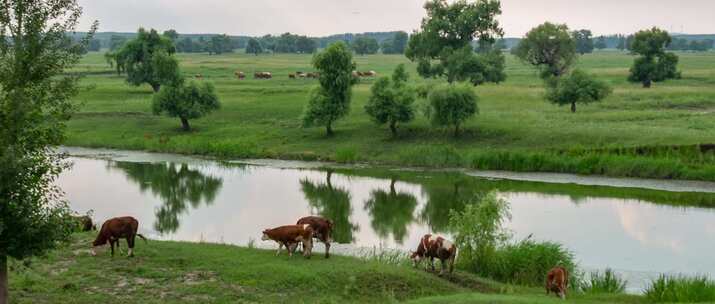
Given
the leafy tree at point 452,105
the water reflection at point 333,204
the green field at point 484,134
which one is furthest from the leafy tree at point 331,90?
the water reflection at point 333,204

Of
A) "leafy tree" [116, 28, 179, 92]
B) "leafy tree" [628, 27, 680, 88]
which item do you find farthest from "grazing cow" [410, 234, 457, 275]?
"leafy tree" [628, 27, 680, 88]

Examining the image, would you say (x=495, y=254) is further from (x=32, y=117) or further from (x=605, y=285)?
(x=32, y=117)

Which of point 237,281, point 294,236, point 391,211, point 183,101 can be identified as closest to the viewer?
point 237,281

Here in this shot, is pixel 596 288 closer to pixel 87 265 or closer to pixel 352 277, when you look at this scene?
pixel 352 277

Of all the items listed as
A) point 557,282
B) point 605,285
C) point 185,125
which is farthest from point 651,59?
point 557,282

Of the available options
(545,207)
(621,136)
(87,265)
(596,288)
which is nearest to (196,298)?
(87,265)

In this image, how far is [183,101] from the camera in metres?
67.8

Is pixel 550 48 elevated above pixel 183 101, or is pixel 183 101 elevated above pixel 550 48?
pixel 550 48

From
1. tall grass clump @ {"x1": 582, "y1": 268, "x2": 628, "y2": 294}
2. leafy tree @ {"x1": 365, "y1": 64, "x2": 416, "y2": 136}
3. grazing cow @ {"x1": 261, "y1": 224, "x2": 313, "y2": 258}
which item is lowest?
tall grass clump @ {"x1": 582, "y1": 268, "x2": 628, "y2": 294}

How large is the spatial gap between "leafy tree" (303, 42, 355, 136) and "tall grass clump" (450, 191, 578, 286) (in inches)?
1450

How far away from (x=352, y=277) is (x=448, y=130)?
130 ft

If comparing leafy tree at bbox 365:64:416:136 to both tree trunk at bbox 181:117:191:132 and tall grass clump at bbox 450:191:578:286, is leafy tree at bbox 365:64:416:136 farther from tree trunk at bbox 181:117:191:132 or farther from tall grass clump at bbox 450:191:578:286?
tall grass clump at bbox 450:191:578:286

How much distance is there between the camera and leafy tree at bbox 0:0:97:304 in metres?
17.7

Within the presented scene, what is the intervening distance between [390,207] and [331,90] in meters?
24.0
